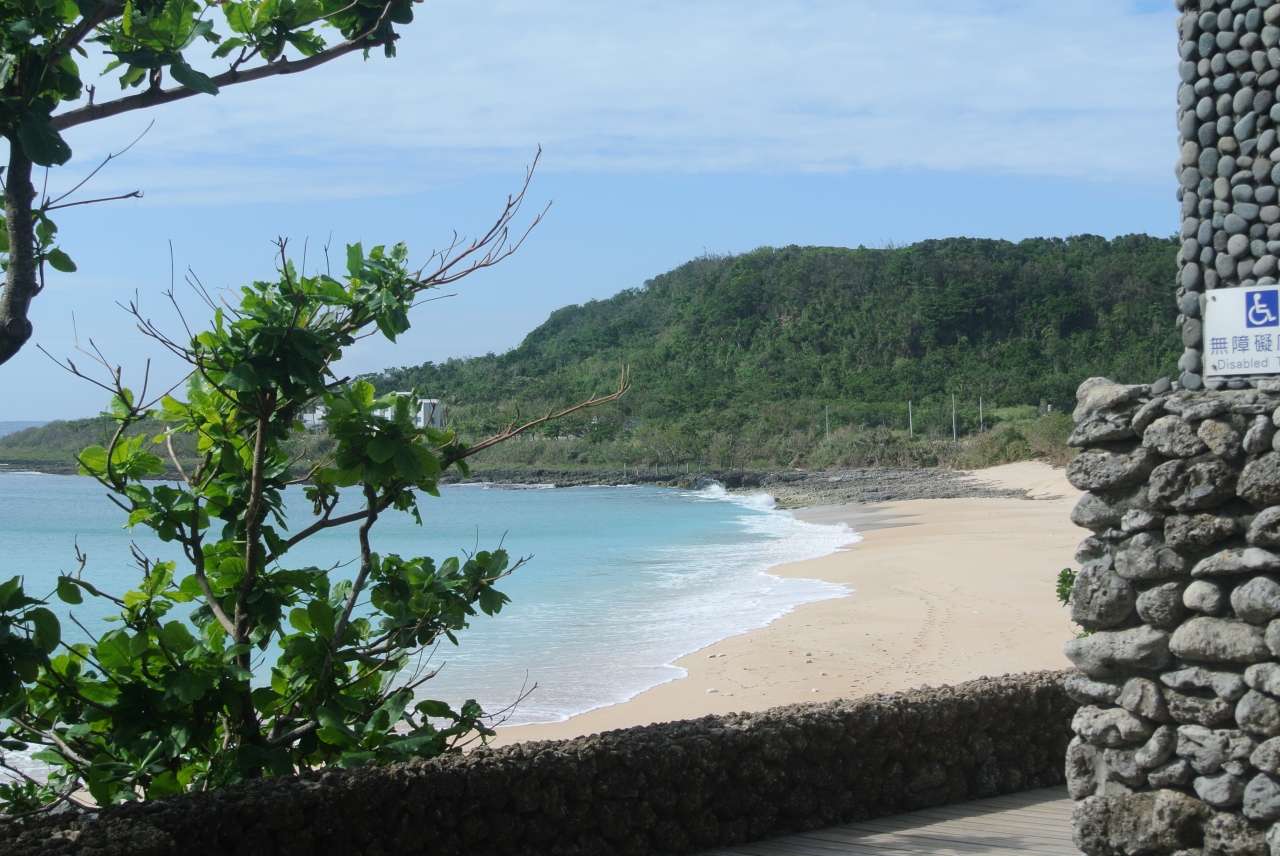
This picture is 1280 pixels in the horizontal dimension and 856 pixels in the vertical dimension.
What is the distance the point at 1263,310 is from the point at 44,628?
3778mm

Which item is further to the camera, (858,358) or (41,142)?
(858,358)

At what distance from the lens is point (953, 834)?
468cm

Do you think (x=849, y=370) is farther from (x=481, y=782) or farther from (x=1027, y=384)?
(x=481, y=782)

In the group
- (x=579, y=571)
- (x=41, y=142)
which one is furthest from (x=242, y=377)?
(x=579, y=571)

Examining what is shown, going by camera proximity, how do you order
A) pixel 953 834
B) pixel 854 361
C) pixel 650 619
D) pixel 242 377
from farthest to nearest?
pixel 854 361, pixel 650 619, pixel 953 834, pixel 242 377

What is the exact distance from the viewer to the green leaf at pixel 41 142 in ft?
8.27

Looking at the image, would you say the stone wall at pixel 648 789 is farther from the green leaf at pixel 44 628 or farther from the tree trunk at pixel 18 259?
the tree trunk at pixel 18 259

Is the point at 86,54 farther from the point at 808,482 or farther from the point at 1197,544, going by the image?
the point at 808,482

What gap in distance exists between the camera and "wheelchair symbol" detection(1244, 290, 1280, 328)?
373 cm

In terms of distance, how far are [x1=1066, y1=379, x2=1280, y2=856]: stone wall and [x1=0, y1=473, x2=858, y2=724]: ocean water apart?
2212 mm

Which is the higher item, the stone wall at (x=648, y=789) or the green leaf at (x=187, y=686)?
the green leaf at (x=187, y=686)

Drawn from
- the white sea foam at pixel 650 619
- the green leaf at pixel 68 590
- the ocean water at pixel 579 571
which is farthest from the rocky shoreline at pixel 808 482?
the green leaf at pixel 68 590

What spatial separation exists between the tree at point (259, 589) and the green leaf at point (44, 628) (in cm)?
67

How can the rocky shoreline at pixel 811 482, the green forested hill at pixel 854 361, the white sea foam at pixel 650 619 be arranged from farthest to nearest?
the green forested hill at pixel 854 361
the rocky shoreline at pixel 811 482
the white sea foam at pixel 650 619
